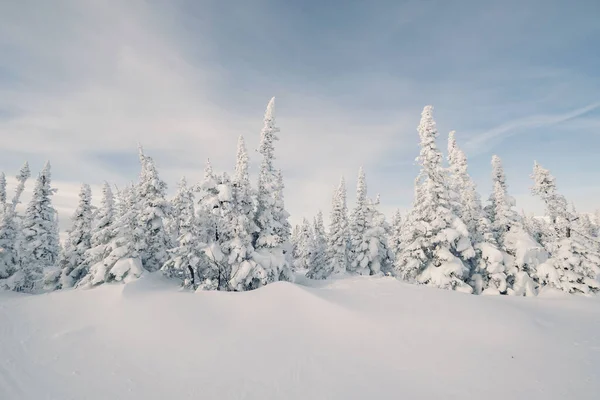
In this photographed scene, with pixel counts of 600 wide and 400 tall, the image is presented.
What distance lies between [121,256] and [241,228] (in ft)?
30.3

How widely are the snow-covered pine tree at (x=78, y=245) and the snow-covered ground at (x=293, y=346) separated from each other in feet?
35.9

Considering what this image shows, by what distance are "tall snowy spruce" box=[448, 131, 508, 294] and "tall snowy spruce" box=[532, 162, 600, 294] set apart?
342 centimetres

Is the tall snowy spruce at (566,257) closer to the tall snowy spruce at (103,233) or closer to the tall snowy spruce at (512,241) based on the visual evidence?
the tall snowy spruce at (512,241)

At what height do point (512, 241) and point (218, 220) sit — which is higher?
point (218, 220)

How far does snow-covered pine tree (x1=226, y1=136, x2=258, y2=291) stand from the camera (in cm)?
2096

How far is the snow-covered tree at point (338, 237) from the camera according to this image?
41.6 m

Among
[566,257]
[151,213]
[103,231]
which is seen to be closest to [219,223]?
[151,213]

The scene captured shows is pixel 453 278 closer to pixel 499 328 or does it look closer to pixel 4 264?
pixel 499 328

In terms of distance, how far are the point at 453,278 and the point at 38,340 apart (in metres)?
24.0

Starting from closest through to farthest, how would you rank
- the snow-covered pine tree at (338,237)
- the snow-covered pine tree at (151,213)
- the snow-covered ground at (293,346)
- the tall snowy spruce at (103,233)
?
the snow-covered ground at (293,346) → the tall snowy spruce at (103,233) → the snow-covered pine tree at (151,213) → the snow-covered pine tree at (338,237)

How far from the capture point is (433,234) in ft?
79.7

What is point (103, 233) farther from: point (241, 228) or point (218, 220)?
point (241, 228)

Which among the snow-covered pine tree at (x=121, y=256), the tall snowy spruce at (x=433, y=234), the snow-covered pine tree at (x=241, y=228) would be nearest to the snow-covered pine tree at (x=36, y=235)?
the snow-covered pine tree at (x=121, y=256)

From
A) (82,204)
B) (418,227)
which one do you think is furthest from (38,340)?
(418,227)
